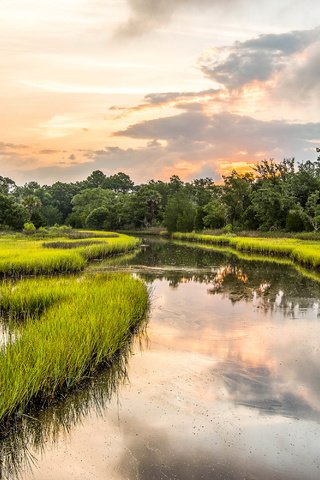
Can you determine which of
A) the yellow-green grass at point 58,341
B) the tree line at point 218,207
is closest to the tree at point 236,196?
the tree line at point 218,207

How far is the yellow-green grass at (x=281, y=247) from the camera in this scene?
26.8 m

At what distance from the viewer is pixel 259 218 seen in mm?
58656

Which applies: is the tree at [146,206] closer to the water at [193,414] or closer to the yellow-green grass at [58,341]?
the yellow-green grass at [58,341]

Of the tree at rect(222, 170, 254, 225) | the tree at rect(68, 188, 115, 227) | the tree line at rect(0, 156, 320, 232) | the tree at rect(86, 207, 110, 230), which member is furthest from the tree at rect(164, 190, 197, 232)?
the tree at rect(86, 207, 110, 230)

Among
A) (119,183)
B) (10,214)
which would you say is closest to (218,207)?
(10,214)

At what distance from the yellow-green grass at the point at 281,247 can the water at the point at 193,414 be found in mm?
15022

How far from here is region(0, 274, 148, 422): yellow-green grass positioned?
19.2 feet

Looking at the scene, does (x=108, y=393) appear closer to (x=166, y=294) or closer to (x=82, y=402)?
(x=82, y=402)

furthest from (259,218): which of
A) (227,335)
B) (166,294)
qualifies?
(227,335)

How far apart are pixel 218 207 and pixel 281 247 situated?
31.3 metres

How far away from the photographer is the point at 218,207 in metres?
65.6

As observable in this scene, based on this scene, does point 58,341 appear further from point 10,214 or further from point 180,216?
point 180,216

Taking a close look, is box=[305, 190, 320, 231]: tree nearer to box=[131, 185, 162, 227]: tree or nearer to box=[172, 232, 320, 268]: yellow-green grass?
box=[172, 232, 320, 268]: yellow-green grass

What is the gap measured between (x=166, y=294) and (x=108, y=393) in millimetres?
10086
